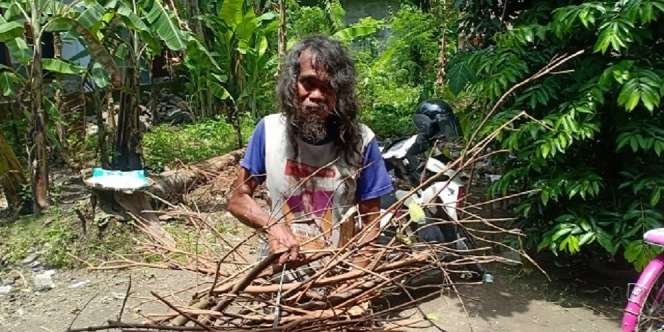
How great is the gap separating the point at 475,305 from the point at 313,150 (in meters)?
1.87

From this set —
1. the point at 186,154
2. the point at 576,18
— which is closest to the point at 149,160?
the point at 186,154

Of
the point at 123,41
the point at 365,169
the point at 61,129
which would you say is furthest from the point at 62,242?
the point at 365,169

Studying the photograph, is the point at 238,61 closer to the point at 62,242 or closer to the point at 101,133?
the point at 101,133

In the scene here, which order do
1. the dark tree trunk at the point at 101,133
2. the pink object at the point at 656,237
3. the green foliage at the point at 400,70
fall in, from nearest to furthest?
1. the pink object at the point at 656,237
2. the dark tree trunk at the point at 101,133
3. the green foliage at the point at 400,70

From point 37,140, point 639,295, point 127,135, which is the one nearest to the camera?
point 639,295

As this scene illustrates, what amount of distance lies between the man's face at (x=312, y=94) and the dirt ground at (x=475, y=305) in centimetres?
153

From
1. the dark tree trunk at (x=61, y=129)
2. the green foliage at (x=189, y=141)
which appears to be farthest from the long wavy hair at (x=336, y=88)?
the green foliage at (x=189, y=141)

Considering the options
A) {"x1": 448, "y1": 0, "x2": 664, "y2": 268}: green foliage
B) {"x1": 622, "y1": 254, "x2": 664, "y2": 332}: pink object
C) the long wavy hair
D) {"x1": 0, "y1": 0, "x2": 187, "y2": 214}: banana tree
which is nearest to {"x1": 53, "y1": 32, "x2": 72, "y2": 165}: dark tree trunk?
{"x1": 0, "y1": 0, "x2": 187, "y2": 214}: banana tree

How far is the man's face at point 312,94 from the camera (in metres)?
2.05

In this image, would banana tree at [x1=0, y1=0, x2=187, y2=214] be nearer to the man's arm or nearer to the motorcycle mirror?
the motorcycle mirror

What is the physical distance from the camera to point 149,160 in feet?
21.1

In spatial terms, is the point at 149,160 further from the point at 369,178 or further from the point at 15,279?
the point at 369,178

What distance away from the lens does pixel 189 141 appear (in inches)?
288

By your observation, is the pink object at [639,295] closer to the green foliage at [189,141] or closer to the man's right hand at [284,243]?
the man's right hand at [284,243]
